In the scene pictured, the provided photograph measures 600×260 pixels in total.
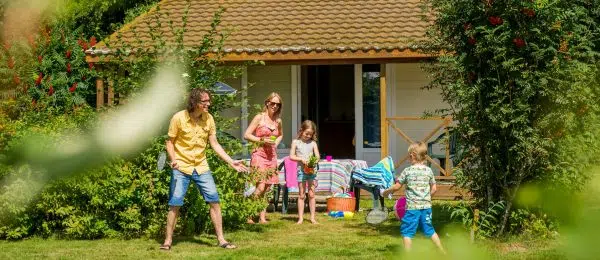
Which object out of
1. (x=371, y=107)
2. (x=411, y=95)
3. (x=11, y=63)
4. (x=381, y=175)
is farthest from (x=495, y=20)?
(x=11, y=63)

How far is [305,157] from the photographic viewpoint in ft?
33.3

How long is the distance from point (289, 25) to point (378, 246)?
8159mm

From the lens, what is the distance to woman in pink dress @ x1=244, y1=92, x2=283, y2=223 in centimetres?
946

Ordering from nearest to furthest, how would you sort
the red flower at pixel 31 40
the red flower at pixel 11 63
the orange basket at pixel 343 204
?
1. the orange basket at pixel 343 204
2. the red flower at pixel 11 63
3. the red flower at pixel 31 40

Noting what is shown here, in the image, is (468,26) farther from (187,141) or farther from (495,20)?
(187,141)

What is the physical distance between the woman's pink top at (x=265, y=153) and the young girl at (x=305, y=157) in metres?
0.53

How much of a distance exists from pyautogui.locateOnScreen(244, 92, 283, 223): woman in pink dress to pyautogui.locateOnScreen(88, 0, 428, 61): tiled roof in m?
4.33

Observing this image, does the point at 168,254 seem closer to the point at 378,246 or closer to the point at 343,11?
the point at 378,246

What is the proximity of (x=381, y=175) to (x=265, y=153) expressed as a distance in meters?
1.79

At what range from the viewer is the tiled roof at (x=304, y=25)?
14.2 m

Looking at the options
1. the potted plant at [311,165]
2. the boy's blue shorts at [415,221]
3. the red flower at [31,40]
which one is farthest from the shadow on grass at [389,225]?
the red flower at [31,40]

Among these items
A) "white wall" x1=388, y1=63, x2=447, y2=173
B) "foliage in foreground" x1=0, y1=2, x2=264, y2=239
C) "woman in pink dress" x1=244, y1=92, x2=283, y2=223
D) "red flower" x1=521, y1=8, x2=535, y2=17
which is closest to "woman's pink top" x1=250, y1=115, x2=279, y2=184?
"woman in pink dress" x1=244, y1=92, x2=283, y2=223

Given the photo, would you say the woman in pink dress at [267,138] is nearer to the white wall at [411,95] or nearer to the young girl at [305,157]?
the young girl at [305,157]

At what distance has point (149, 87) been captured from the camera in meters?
8.74
